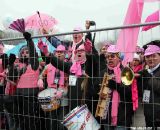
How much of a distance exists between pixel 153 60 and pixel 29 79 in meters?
1.85

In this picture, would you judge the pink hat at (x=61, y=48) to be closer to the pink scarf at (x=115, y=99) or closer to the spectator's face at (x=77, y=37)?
the spectator's face at (x=77, y=37)

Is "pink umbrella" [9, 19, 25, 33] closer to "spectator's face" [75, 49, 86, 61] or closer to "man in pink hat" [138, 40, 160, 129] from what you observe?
"spectator's face" [75, 49, 86, 61]

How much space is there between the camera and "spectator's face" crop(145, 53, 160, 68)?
4.96m

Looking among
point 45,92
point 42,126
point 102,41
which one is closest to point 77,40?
point 102,41

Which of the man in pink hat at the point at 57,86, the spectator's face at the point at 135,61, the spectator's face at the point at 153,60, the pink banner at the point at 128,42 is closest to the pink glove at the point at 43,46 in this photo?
the man in pink hat at the point at 57,86

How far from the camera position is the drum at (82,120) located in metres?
5.19

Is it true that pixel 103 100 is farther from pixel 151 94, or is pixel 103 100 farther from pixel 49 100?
pixel 49 100

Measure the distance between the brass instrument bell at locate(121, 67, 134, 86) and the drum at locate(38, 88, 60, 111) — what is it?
116 cm

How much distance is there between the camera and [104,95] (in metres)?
5.09

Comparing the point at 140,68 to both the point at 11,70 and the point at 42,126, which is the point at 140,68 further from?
the point at 11,70

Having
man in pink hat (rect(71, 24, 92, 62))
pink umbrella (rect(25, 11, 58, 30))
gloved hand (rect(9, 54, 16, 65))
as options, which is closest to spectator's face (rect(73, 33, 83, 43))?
man in pink hat (rect(71, 24, 92, 62))

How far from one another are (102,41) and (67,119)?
1.10 meters

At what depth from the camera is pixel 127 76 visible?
15.5ft

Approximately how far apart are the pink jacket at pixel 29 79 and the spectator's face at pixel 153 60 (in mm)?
1660
